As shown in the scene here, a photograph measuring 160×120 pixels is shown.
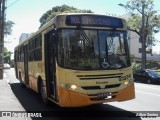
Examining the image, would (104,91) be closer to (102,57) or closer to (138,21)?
(102,57)

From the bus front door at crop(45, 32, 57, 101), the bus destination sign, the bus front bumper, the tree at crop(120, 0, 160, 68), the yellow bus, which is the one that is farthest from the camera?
the tree at crop(120, 0, 160, 68)

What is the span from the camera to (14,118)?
1043 cm

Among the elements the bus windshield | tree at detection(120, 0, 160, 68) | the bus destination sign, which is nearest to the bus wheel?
the bus windshield

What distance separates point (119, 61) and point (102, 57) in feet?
2.10

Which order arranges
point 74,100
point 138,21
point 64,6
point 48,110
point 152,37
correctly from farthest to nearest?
1. point 64,6
2. point 152,37
3. point 138,21
4. point 48,110
5. point 74,100

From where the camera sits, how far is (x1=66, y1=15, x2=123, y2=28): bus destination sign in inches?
410

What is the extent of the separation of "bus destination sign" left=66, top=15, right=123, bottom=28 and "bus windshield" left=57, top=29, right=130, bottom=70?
23 cm

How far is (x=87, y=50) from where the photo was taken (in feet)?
33.7

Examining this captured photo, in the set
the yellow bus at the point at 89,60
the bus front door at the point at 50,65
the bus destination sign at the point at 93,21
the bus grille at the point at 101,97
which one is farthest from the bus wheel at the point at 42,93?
the bus destination sign at the point at 93,21

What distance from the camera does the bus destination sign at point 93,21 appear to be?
10.4 m

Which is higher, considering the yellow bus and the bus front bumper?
the yellow bus

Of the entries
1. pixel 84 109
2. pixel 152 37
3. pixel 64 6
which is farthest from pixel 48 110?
pixel 64 6

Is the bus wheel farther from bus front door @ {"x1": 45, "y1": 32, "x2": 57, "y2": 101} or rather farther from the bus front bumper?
the bus front bumper

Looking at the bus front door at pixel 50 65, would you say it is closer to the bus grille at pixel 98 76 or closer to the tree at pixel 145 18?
the bus grille at pixel 98 76
